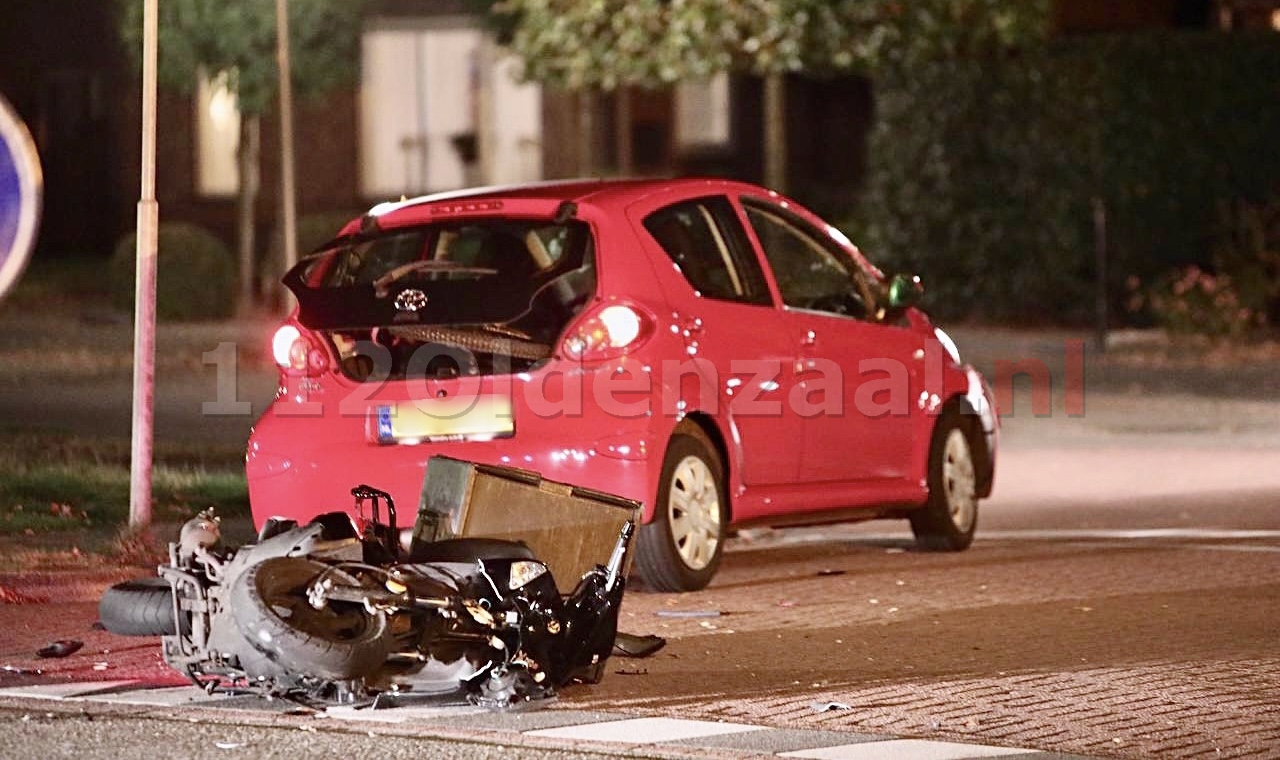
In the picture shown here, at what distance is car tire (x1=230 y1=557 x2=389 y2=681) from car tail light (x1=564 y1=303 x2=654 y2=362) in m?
2.54

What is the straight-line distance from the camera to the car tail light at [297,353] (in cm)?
1020

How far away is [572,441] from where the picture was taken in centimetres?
987

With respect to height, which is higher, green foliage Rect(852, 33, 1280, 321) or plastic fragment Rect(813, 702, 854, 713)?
green foliage Rect(852, 33, 1280, 321)

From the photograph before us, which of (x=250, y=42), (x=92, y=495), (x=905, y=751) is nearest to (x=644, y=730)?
(x=905, y=751)

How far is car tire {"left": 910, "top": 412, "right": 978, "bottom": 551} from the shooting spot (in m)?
11.6

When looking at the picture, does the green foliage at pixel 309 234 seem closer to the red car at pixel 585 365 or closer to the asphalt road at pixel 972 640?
the asphalt road at pixel 972 640

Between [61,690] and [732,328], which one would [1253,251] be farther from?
[61,690]

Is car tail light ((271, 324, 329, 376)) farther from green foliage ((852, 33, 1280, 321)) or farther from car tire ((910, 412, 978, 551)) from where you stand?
green foliage ((852, 33, 1280, 321))

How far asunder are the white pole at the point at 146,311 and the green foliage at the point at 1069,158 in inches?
536

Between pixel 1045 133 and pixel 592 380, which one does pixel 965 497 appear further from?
pixel 1045 133

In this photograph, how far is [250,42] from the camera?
25.9 meters

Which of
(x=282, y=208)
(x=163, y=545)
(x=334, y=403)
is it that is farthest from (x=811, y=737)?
(x=282, y=208)

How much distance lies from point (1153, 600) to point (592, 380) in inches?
86.8

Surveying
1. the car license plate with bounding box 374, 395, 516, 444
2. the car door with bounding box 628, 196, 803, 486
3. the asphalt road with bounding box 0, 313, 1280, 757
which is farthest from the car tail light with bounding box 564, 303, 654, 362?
the asphalt road with bounding box 0, 313, 1280, 757
